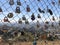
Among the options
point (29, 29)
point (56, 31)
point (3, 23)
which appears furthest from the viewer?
point (56, 31)

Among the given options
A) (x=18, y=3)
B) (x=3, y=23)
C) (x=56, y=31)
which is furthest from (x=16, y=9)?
(x=56, y=31)

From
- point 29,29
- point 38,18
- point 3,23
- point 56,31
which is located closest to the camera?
point 3,23

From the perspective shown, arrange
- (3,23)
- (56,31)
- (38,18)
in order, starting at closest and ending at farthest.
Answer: (3,23)
(38,18)
(56,31)

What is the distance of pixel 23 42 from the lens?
3.30 metres

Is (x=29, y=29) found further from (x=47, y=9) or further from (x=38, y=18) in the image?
(x=47, y=9)

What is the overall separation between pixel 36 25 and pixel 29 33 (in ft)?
0.65

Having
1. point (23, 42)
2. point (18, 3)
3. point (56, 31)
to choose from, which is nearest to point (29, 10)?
point (18, 3)

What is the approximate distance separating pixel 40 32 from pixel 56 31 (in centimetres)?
45

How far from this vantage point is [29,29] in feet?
10.5

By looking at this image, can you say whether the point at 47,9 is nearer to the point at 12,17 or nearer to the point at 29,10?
the point at 29,10

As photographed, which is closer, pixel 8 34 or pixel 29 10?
pixel 8 34

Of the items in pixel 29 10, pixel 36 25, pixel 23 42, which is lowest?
pixel 23 42

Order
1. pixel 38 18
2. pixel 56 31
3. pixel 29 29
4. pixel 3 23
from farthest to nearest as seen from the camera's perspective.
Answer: pixel 56 31
pixel 38 18
pixel 29 29
pixel 3 23

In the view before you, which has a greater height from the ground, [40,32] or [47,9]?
[47,9]
